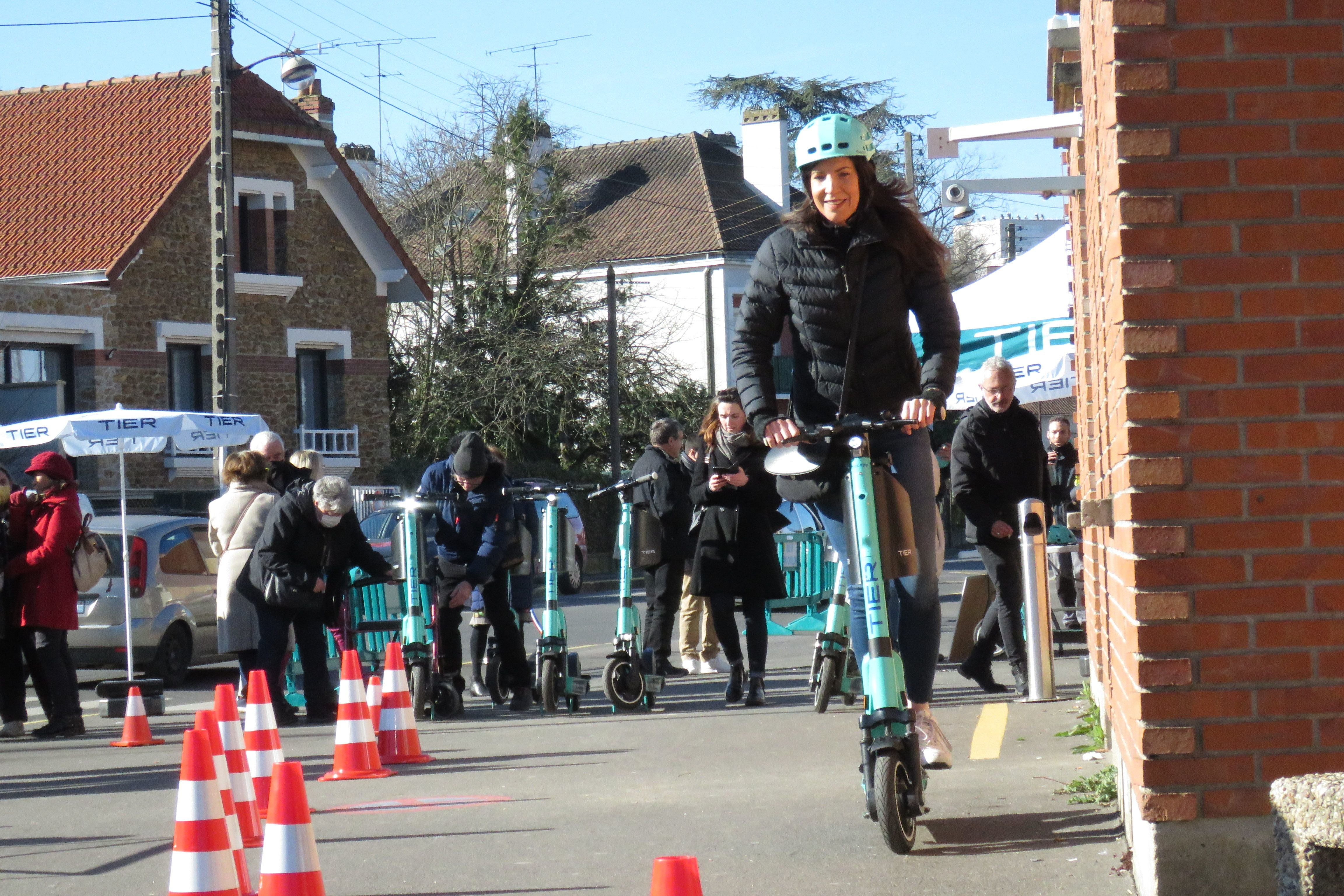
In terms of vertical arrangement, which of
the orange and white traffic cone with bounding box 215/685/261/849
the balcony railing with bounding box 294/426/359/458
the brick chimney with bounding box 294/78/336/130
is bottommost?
the orange and white traffic cone with bounding box 215/685/261/849

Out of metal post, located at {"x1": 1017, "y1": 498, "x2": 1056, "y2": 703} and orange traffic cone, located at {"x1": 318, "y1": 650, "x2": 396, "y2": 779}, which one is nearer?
orange traffic cone, located at {"x1": 318, "y1": 650, "x2": 396, "y2": 779}

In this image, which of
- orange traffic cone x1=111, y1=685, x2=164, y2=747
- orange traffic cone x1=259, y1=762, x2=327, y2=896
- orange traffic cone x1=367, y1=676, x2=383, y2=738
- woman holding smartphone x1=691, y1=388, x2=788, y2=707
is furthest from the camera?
Answer: woman holding smartphone x1=691, y1=388, x2=788, y2=707

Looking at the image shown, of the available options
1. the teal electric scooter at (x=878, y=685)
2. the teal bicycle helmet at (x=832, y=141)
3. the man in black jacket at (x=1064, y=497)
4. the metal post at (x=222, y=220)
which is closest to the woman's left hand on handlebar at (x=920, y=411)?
the teal electric scooter at (x=878, y=685)

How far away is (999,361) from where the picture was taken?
1012cm

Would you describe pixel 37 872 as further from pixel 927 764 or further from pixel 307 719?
pixel 307 719

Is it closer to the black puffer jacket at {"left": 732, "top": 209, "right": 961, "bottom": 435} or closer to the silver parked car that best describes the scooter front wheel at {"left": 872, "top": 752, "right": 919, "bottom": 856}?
the black puffer jacket at {"left": 732, "top": 209, "right": 961, "bottom": 435}

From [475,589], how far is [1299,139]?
292 inches

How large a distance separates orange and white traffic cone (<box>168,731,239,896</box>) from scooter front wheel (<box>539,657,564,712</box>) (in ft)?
19.1

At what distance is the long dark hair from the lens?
18.1 feet

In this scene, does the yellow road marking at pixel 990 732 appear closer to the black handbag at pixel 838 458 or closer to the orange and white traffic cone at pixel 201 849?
the black handbag at pixel 838 458

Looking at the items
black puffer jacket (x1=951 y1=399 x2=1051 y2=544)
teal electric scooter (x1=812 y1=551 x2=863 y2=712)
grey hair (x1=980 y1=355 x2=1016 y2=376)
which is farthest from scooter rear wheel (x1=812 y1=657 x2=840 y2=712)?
grey hair (x1=980 y1=355 x2=1016 y2=376)

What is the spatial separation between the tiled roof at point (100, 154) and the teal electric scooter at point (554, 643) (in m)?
23.1

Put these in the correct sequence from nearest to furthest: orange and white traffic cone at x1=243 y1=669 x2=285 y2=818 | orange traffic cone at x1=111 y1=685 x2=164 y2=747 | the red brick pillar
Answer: the red brick pillar < orange and white traffic cone at x1=243 y1=669 x2=285 y2=818 < orange traffic cone at x1=111 y1=685 x2=164 y2=747

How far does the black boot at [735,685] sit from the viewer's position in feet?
33.6
